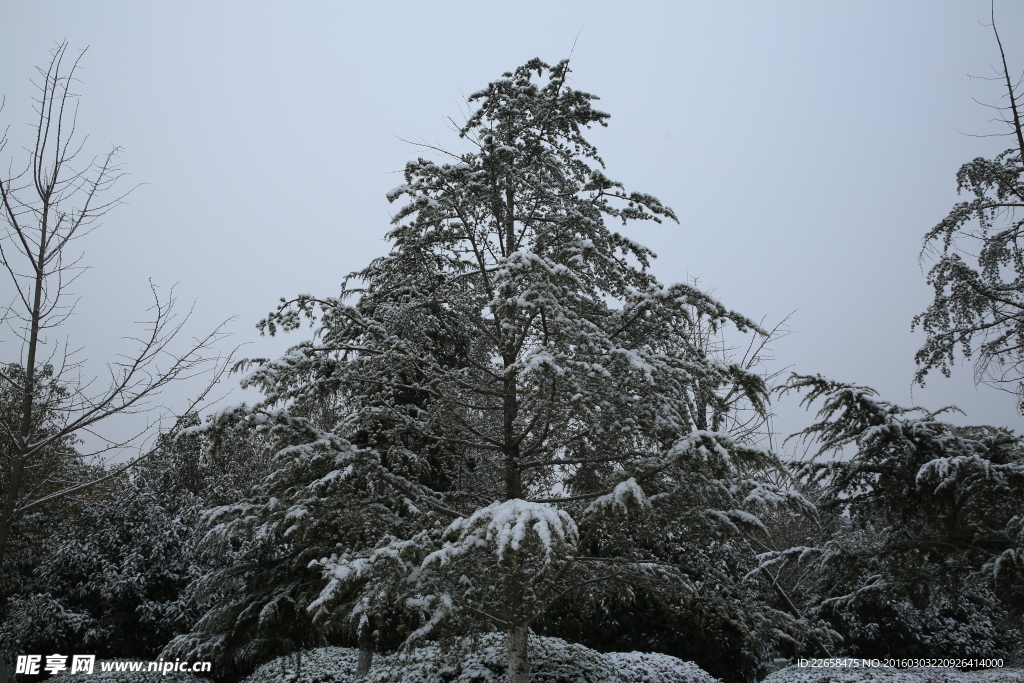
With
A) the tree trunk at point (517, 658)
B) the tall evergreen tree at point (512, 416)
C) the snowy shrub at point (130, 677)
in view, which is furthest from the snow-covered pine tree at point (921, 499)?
the snowy shrub at point (130, 677)

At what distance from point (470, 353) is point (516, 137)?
331 cm

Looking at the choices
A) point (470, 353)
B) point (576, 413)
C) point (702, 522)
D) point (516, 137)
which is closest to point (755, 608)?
point (702, 522)

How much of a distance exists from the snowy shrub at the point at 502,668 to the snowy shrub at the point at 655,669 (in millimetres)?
202

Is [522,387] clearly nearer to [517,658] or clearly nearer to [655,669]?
[517,658]

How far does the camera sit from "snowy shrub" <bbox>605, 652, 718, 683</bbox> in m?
8.45

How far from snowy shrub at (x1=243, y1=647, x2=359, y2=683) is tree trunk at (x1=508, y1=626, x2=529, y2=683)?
5213 mm

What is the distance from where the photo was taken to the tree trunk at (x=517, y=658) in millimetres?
5918

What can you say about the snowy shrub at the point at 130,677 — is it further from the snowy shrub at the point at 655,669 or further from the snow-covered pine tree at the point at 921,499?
the snow-covered pine tree at the point at 921,499

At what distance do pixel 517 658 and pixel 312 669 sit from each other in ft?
22.3

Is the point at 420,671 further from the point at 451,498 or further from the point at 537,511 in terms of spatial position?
the point at 537,511

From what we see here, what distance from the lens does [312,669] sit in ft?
34.8

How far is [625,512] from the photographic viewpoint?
437 cm

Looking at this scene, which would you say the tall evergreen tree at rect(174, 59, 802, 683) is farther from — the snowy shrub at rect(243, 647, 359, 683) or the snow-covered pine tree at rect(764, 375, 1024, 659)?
the snowy shrub at rect(243, 647, 359, 683)

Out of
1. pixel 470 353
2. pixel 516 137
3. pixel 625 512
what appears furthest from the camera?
pixel 470 353
